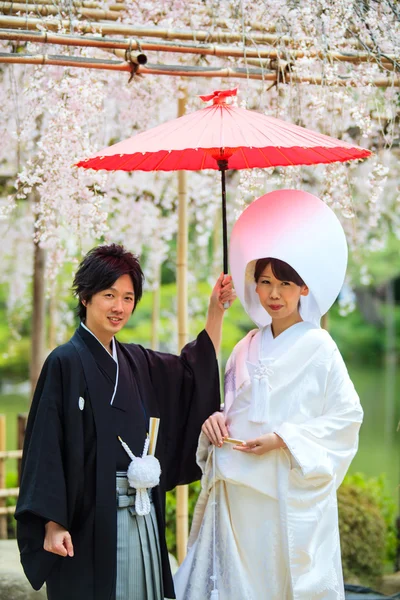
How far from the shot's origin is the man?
304 cm

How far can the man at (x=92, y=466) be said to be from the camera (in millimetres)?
3039

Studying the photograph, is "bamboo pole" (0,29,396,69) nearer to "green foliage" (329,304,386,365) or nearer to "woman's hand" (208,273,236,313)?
"woman's hand" (208,273,236,313)

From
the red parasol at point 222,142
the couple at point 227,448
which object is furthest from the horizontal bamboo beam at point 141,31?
the couple at point 227,448

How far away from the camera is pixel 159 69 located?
3.88 m

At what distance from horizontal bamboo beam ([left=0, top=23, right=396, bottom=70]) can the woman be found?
1051 millimetres

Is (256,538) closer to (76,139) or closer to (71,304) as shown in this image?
(76,139)

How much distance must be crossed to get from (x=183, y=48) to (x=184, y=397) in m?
1.73

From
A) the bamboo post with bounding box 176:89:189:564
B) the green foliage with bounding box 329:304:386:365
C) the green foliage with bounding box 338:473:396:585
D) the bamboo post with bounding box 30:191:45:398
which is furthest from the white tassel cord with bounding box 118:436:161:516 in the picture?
the green foliage with bounding box 329:304:386:365

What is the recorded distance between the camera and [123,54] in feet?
12.9

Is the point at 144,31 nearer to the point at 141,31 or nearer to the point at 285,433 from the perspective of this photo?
the point at 141,31

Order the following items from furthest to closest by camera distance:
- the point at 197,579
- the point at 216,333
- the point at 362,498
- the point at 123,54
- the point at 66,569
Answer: the point at 362,498
the point at 123,54
the point at 216,333
the point at 197,579
the point at 66,569

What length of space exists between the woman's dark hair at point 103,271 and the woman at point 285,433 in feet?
1.47

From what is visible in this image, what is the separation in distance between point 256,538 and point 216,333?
0.91 metres

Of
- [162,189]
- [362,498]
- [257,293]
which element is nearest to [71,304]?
[162,189]
